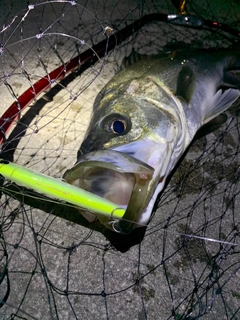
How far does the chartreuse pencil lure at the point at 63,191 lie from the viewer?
76.7 inches

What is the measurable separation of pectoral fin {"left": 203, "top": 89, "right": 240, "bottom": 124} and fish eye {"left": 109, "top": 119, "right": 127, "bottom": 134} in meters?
1.10

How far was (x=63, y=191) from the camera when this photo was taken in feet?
6.39

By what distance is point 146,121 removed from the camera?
A: 240 centimetres

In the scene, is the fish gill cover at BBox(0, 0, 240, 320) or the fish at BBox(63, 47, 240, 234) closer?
the fish at BBox(63, 47, 240, 234)

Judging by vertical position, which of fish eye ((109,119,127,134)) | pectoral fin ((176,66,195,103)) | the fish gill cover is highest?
pectoral fin ((176,66,195,103))

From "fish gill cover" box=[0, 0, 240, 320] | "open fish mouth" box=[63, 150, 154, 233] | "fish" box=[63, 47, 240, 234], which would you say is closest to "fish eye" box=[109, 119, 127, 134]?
"fish" box=[63, 47, 240, 234]

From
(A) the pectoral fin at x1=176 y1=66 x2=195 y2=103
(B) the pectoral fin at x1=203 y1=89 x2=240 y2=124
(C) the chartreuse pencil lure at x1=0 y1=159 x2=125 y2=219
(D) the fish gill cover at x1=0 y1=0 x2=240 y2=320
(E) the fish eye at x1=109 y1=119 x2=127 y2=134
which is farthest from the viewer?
(B) the pectoral fin at x1=203 y1=89 x2=240 y2=124

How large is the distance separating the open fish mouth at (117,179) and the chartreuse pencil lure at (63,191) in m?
0.09

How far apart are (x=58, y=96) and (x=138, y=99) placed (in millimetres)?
1109

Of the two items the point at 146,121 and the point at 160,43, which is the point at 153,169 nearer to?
the point at 146,121

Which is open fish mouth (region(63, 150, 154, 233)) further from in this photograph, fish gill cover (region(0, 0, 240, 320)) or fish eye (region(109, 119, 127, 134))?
fish gill cover (region(0, 0, 240, 320))

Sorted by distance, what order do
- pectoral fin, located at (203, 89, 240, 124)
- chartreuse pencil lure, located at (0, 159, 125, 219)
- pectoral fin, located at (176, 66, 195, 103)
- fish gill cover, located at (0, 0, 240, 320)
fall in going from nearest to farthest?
chartreuse pencil lure, located at (0, 159, 125, 219) → fish gill cover, located at (0, 0, 240, 320) → pectoral fin, located at (176, 66, 195, 103) → pectoral fin, located at (203, 89, 240, 124)

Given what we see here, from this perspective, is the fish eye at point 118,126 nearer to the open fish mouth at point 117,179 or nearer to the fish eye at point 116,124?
the fish eye at point 116,124

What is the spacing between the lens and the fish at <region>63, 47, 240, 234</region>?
2043 millimetres
